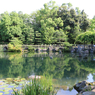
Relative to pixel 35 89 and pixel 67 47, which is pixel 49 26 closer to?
pixel 67 47

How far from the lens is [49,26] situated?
29.7 meters

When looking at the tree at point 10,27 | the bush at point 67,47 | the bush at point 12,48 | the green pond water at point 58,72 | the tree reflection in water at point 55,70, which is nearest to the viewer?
the green pond water at point 58,72

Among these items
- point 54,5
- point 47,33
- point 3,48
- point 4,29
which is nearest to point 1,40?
point 4,29

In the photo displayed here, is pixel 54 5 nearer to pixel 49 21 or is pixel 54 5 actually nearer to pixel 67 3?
pixel 67 3

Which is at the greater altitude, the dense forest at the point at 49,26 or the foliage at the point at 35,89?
the dense forest at the point at 49,26

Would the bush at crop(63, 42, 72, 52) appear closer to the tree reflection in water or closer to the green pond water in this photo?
the tree reflection in water

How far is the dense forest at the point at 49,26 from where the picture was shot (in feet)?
92.8

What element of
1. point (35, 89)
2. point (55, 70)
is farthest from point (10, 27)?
point (35, 89)

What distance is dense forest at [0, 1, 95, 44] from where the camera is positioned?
28281 mm

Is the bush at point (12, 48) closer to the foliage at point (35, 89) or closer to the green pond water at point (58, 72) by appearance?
the green pond water at point (58, 72)

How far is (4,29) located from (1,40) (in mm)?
3371

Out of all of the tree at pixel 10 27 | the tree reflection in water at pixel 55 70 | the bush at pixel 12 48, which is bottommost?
the tree reflection in water at pixel 55 70

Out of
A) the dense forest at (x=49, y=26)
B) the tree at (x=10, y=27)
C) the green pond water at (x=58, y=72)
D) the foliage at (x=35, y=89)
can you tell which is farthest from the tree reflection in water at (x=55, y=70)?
the tree at (x=10, y=27)

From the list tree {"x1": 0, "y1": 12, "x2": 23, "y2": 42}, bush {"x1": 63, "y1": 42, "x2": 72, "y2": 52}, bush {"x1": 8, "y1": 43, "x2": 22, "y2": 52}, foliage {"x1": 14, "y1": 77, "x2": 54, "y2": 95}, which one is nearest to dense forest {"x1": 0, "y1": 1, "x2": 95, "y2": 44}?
tree {"x1": 0, "y1": 12, "x2": 23, "y2": 42}
